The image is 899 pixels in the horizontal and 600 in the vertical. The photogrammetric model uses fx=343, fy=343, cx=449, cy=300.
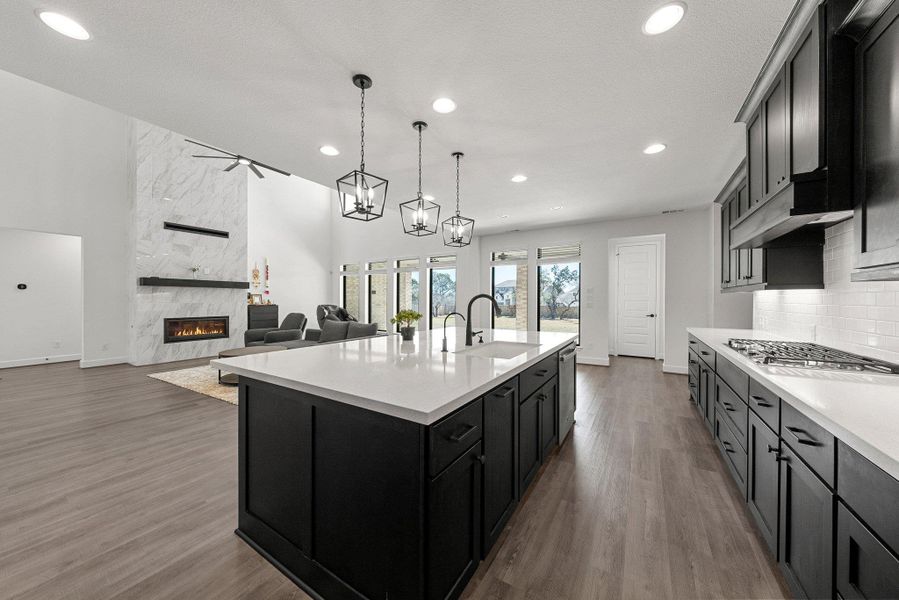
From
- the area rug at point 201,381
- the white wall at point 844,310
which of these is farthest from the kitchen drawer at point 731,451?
the area rug at point 201,381

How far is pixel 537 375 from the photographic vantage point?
211 cm

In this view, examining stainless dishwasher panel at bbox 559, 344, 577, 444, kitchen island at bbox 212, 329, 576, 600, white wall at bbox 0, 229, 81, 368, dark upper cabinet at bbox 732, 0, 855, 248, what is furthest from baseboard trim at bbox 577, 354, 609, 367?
white wall at bbox 0, 229, 81, 368

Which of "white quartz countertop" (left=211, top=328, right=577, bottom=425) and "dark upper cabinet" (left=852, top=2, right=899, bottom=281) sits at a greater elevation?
"dark upper cabinet" (left=852, top=2, right=899, bottom=281)

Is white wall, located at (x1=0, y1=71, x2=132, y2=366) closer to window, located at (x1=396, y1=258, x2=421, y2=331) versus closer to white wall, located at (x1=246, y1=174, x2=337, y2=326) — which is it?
white wall, located at (x1=246, y1=174, x2=337, y2=326)

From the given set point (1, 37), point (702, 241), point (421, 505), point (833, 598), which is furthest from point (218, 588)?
point (702, 241)

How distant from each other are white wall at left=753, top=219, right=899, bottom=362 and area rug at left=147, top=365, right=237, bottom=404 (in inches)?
204

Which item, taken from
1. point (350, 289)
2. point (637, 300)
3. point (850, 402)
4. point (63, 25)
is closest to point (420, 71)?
point (63, 25)

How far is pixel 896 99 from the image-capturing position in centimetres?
120

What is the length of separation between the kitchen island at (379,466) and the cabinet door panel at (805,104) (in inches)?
64.7

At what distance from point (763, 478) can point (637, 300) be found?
5.98 m

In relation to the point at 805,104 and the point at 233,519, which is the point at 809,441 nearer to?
the point at 805,104

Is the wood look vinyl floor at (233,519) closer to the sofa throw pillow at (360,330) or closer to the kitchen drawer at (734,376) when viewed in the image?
the kitchen drawer at (734,376)

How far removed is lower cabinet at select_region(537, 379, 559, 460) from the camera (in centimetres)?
225

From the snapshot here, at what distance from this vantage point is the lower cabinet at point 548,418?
225cm
